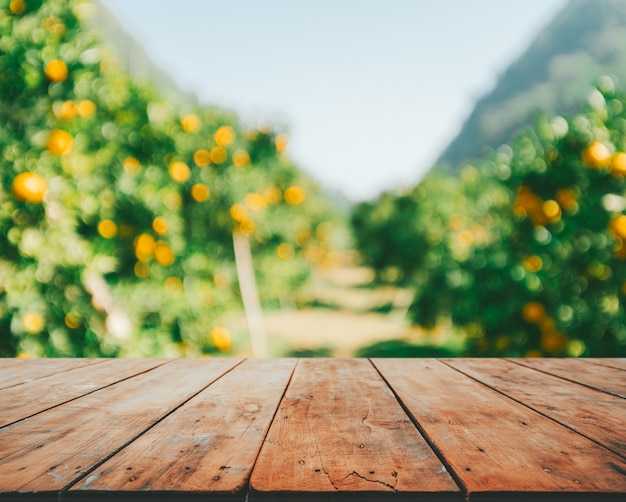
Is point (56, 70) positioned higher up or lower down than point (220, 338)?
higher up

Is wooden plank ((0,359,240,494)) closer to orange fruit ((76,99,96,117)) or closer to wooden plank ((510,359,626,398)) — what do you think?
wooden plank ((510,359,626,398))

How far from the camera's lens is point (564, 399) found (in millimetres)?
988

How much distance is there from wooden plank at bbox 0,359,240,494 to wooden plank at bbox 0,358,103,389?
0.30 metres

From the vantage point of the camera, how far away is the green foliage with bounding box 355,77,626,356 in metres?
2.34

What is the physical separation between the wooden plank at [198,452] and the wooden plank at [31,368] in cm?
57

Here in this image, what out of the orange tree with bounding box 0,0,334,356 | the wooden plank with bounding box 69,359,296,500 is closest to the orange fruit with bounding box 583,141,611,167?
the wooden plank with bounding box 69,359,296,500

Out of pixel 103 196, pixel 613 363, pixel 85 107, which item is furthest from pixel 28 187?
pixel 613 363

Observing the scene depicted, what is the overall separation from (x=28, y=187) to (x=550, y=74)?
74.5 feet

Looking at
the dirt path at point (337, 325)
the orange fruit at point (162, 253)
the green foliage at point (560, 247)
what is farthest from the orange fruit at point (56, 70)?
the dirt path at point (337, 325)

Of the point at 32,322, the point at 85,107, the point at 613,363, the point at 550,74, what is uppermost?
the point at 550,74

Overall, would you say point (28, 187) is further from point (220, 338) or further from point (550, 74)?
point (550, 74)

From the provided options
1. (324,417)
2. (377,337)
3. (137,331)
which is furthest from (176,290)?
(377,337)

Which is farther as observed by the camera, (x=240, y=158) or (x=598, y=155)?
(x=240, y=158)

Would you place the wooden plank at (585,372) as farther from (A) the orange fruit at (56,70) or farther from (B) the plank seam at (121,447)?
(A) the orange fruit at (56,70)
